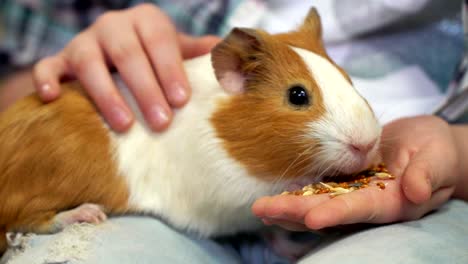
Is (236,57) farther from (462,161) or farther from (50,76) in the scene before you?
(462,161)

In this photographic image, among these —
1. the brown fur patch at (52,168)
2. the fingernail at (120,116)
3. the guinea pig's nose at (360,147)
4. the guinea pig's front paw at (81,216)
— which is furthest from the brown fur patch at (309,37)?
the guinea pig's front paw at (81,216)

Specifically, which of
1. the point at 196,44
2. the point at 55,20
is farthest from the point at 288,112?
the point at 55,20

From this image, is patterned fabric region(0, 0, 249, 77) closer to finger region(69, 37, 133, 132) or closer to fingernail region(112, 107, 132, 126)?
finger region(69, 37, 133, 132)

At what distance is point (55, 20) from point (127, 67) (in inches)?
28.5

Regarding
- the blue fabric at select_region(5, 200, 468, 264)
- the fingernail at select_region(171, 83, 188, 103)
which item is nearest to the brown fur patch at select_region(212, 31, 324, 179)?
the fingernail at select_region(171, 83, 188, 103)

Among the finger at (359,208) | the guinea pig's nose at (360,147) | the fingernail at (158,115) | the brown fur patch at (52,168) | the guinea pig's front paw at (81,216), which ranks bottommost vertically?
the guinea pig's front paw at (81,216)

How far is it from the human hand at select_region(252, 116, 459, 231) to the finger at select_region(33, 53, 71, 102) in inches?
30.8

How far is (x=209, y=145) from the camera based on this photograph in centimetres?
129

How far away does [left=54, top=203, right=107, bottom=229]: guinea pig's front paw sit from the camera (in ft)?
4.42

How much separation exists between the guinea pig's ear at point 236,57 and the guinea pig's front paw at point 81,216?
0.50m

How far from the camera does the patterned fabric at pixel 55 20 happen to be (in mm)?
1941

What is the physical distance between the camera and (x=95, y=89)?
1.43 m

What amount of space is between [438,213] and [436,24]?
2.95 feet

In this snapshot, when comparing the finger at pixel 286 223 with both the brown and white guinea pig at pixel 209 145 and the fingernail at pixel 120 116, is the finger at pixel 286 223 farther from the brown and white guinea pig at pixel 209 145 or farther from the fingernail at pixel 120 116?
the fingernail at pixel 120 116
